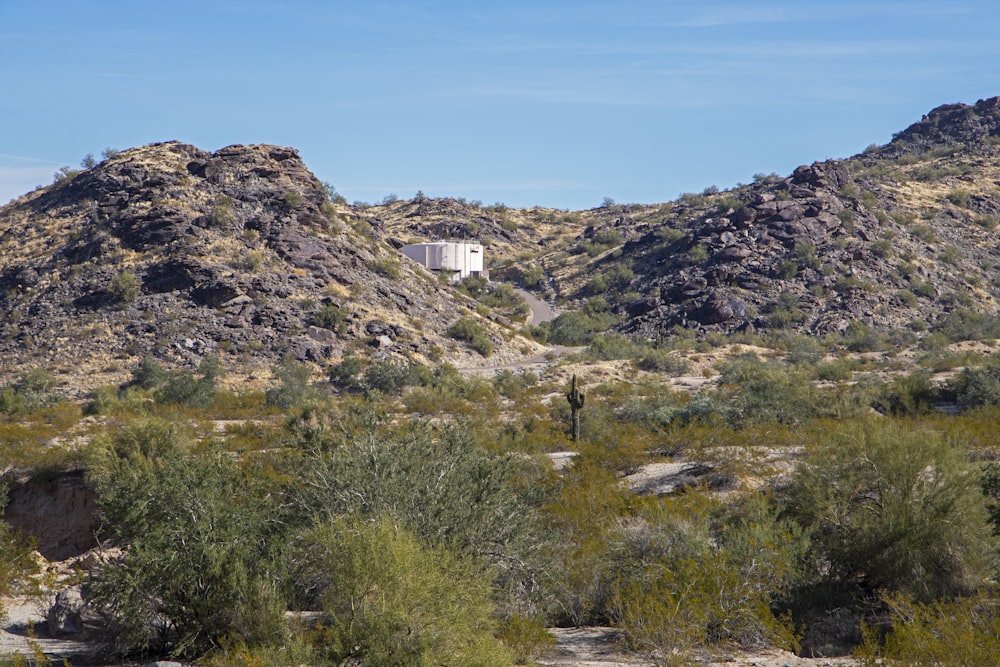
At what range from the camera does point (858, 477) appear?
1416 centimetres

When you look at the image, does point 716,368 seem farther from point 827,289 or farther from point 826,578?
point 826,578

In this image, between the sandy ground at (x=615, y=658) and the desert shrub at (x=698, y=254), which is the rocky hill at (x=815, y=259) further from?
the sandy ground at (x=615, y=658)

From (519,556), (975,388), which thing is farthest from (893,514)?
(975,388)

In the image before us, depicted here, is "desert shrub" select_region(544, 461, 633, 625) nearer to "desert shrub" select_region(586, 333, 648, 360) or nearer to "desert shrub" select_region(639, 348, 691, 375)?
"desert shrub" select_region(639, 348, 691, 375)

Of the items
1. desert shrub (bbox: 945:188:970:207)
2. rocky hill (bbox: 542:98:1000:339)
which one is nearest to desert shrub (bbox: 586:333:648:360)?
rocky hill (bbox: 542:98:1000:339)

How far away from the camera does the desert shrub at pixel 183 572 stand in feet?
35.7

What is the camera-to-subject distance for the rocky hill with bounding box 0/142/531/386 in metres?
43.2

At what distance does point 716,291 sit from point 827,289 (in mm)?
7714

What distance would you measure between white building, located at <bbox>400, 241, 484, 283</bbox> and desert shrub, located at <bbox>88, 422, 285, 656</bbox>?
64.5m

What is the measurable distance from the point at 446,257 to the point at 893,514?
6722 cm

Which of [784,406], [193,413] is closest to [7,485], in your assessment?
[193,413]

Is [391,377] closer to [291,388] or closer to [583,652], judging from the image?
[291,388]

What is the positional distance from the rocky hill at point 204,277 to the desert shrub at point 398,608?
1308 inches

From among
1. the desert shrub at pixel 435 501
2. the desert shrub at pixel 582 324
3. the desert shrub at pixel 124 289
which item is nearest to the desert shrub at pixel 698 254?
the desert shrub at pixel 582 324
